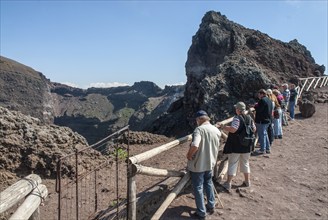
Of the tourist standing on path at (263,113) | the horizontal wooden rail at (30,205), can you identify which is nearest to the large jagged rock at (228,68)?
the tourist standing on path at (263,113)

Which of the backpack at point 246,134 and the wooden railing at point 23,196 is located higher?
the backpack at point 246,134

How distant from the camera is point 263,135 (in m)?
11.5

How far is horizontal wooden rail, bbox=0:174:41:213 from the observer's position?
12.8 feet

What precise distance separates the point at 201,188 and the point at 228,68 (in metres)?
17.4

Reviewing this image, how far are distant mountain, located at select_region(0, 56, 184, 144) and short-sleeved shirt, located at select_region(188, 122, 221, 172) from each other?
57814mm

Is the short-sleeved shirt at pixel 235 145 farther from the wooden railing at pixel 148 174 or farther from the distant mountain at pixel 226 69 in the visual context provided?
the distant mountain at pixel 226 69

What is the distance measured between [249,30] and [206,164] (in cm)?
3087

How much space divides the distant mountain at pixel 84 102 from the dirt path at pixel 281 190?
174 feet

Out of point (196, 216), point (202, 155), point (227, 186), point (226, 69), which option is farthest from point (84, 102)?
point (202, 155)

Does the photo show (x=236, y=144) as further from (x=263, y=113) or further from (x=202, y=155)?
(x=263, y=113)

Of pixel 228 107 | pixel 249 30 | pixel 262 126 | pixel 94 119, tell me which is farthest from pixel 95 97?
pixel 262 126

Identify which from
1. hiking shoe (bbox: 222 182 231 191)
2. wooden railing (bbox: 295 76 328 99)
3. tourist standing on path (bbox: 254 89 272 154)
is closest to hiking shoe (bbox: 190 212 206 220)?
hiking shoe (bbox: 222 182 231 191)

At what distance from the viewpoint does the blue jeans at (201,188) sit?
22.7 ft

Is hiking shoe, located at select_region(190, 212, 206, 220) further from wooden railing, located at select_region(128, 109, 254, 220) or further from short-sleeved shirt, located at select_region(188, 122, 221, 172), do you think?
short-sleeved shirt, located at select_region(188, 122, 221, 172)
